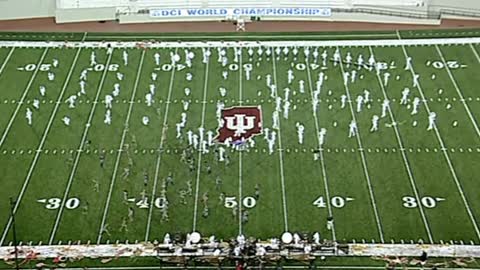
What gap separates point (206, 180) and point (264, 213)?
140 centimetres

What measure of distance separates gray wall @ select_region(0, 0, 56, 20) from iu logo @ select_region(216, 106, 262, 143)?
8.34 metres

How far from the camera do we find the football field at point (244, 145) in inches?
542

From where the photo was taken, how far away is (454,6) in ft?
76.8

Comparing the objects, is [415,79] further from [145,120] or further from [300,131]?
[145,120]

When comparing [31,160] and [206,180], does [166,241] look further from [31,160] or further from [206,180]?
[31,160]

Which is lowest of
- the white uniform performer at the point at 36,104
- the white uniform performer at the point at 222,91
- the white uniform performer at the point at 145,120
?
the white uniform performer at the point at 145,120

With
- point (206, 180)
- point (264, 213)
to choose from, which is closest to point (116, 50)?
point (206, 180)

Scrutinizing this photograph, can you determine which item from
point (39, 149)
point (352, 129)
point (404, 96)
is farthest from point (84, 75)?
point (404, 96)

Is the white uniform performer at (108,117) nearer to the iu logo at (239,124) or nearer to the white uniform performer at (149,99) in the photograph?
the white uniform performer at (149,99)

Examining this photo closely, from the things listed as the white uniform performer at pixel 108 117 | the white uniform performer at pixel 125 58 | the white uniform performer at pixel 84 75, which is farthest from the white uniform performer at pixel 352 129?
the white uniform performer at pixel 84 75

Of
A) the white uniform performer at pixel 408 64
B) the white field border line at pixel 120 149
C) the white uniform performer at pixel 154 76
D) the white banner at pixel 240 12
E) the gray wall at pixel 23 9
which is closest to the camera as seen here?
the white field border line at pixel 120 149

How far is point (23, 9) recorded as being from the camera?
23656mm

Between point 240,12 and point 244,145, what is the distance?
7.93 meters

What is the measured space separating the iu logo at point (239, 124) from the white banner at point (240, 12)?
6.43 m
